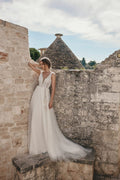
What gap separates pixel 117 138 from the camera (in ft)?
11.3

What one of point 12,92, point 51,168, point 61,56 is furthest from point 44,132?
point 61,56

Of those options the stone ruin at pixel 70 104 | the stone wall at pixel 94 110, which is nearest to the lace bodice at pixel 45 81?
the stone ruin at pixel 70 104

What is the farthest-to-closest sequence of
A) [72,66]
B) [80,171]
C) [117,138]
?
[72,66], [117,138], [80,171]

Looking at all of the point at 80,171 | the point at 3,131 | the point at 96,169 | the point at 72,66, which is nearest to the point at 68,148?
the point at 80,171

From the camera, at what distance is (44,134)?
3352 mm

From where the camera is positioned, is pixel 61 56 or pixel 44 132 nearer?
pixel 44 132

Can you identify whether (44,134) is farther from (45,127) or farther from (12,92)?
(12,92)

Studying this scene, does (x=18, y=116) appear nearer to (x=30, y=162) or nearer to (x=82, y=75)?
(x=30, y=162)

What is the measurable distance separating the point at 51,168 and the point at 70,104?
131 cm

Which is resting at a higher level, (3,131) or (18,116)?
(18,116)

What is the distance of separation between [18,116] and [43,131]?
57 centimetres

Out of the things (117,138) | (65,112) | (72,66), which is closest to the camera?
(117,138)

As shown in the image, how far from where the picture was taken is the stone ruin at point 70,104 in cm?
316

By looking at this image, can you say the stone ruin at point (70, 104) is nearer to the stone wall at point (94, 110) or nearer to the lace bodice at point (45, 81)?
the stone wall at point (94, 110)
